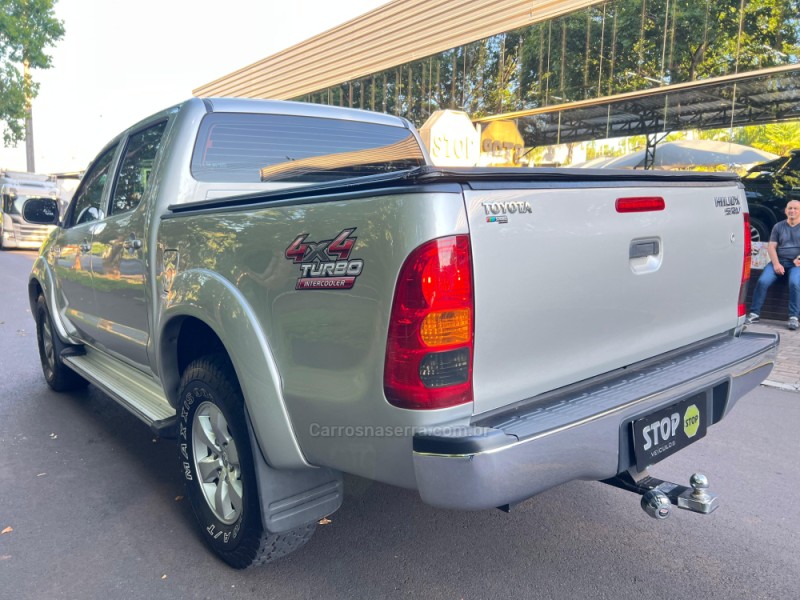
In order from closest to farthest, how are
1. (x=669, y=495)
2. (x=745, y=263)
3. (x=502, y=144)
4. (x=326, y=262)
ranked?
1. (x=326, y=262)
2. (x=669, y=495)
3. (x=745, y=263)
4. (x=502, y=144)

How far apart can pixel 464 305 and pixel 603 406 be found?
649mm

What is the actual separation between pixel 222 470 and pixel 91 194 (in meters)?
2.75

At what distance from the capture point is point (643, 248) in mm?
2494

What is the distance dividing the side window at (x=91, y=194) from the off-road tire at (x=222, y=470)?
193cm

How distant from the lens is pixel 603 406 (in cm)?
218

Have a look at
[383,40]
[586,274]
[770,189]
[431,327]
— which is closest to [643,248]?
[586,274]

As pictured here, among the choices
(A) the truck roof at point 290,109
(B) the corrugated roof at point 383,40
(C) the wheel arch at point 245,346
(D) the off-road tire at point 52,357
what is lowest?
(D) the off-road tire at point 52,357

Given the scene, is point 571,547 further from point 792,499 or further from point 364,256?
point 364,256

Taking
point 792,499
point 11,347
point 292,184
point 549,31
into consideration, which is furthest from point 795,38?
point 11,347

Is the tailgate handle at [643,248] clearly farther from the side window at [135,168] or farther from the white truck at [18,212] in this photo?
the white truck at [18,212]

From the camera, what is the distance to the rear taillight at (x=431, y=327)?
1876 mm

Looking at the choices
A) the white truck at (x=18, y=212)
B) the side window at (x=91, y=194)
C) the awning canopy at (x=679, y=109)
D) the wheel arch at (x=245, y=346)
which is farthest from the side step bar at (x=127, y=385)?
the white truck at (x=18, y=212)

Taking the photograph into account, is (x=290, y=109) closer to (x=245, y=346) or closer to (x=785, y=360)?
(x=245, y=346)

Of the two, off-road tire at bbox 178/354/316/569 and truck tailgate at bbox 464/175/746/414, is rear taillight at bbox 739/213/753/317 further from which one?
Answer: off-road tire at bbox 178/354/316/569
